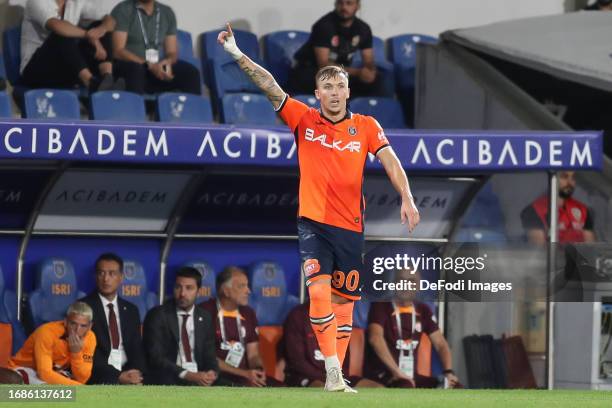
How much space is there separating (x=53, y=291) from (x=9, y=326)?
0.49 meters

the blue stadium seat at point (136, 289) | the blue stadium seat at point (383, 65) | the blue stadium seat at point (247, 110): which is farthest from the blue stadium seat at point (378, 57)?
the blue stadium seat at point (136, 289)

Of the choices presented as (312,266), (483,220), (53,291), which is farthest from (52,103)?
(312,266)

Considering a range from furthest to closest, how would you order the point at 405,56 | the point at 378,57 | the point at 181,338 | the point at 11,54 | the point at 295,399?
the point at 405,56, the point at 378,57, the point at 11,54, the point at 181,338, the point at 295,399

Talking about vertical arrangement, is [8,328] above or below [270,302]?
below

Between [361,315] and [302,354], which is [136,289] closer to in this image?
[302,354]

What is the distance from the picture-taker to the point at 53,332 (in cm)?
1027

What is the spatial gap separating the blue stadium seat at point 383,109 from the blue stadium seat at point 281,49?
900 mm

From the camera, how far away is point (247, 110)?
12.8 metres

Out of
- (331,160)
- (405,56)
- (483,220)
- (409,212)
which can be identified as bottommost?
(409,212)

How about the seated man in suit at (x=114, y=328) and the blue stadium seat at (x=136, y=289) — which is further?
the blue stadium seat at (x=136, y=289)

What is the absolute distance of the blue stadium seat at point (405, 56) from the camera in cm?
1390

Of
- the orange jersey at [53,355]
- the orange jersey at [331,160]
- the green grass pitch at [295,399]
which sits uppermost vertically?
the orange jersey at [331,160]

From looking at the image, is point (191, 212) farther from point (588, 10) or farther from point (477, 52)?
point (588, 10)

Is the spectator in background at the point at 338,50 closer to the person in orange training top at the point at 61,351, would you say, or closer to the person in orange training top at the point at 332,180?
the person in orange training top at the point at 61,351
